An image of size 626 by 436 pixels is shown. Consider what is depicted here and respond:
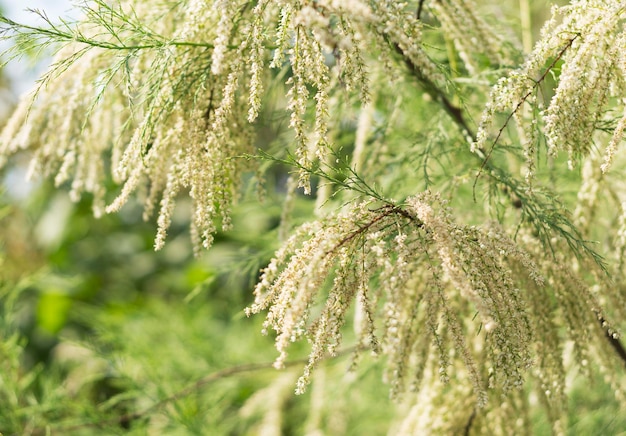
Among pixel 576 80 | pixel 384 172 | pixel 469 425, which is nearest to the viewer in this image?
pixel 576 80

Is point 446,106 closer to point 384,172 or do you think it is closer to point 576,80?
point 384,172

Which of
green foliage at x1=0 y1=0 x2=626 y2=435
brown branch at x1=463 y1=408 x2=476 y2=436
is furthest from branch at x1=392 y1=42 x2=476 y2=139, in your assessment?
brown branch at x1=463 y1=408 x2=476 y2=436

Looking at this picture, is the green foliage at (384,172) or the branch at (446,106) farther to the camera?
the branch at (446,106)

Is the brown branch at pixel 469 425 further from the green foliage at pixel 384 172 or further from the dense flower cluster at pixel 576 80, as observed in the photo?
the dense flower cluster at pixel 576 80

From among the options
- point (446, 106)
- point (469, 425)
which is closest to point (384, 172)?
point (446, 106)

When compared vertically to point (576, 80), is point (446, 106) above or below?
below

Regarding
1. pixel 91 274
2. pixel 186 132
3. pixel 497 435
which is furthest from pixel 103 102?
pixel 91 274

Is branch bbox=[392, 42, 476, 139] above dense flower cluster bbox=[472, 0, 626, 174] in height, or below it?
below

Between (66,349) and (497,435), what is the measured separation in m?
3.79

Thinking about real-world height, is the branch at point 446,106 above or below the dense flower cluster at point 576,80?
below

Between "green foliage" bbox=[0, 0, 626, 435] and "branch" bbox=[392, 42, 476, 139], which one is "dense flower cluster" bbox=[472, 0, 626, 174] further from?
"branch" bbox=[392, 42, 476, 139]

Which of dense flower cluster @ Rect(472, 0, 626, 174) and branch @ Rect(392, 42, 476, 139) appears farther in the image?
branch @ Rect(392, 42, 476, 139)

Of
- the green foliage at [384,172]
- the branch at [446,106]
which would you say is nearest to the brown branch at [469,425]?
the green foliage at [384,172]

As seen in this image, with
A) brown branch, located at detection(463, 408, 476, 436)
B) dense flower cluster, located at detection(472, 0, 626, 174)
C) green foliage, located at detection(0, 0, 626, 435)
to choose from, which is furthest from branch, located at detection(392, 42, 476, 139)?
brown branch, located at detection(463, 408, 476, 436)
